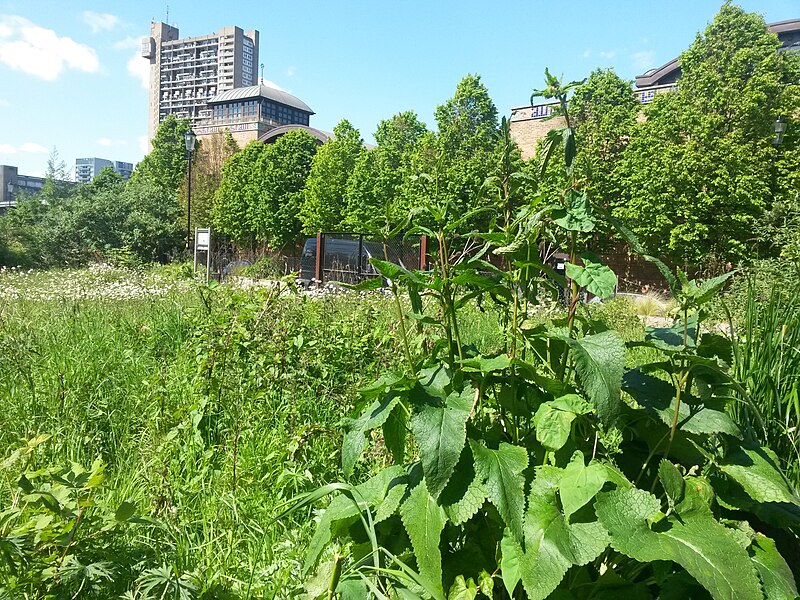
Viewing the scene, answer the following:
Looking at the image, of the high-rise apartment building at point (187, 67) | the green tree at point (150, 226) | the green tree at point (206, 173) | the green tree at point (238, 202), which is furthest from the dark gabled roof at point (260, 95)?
the green tree at point (150, 226)

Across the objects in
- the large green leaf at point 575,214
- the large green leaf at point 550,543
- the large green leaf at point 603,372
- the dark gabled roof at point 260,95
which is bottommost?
the large green leaf at point 550,543

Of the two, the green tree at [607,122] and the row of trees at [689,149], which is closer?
the row of trees at [689,149]

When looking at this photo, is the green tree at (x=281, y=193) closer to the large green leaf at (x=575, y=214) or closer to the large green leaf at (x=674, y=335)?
the large green leaf at (x=674, y=335)

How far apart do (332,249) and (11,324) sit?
11.5 m

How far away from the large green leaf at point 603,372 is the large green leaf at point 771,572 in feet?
1.46

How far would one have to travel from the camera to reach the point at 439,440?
1.10m

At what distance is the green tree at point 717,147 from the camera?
20562 millimetres

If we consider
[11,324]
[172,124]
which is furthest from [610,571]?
[172,124]

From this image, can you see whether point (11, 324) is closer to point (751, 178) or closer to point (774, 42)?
point (751, 178)

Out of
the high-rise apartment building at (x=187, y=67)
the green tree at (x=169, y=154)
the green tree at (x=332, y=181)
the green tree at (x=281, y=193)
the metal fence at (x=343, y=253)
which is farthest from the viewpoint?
the high-rise apartment building at (x=187, y=67)

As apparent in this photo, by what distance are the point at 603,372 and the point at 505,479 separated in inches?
11.5

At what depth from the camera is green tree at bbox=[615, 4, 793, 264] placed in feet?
67.5

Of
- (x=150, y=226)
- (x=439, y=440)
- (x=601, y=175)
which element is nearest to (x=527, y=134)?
(x=601, y=175)

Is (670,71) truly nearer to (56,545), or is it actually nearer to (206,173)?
(206,173)
